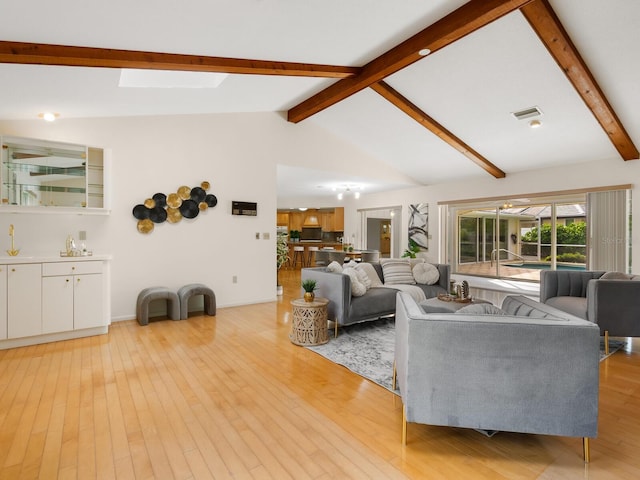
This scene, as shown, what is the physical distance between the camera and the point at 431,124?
552 centimetres

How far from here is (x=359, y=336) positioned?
3986 mm

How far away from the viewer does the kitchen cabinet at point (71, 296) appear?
145 inches

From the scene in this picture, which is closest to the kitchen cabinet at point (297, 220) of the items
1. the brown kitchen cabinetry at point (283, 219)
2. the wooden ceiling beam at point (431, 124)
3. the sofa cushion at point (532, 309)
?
the brown kitchen cabinetry at point (283, 219)

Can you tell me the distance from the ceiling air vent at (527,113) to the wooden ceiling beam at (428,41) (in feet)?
6.32

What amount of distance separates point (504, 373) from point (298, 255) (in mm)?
10381

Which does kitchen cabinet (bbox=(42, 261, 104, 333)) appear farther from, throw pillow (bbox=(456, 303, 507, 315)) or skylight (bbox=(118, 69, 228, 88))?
throw pillow (bbox=(456, 303, 507, 315))

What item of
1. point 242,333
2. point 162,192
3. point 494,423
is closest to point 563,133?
point 494,423

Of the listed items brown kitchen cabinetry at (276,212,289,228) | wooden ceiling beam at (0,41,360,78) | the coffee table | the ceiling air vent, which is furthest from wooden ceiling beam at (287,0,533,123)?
brown kitchen cabinetry at (276,212,289,228)

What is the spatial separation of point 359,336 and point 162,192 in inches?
140

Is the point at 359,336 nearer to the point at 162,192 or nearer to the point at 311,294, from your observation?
the point at 311,294

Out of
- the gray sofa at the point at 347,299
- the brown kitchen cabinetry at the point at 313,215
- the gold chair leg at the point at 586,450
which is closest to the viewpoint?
the gold chair leg at the point at 586,450

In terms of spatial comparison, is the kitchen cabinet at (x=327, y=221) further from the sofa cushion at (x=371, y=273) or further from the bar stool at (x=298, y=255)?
the sofa cushion at (x=371, y=273)

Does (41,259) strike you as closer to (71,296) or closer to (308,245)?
(71,296)

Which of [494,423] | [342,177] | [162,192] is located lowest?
[494,423]
